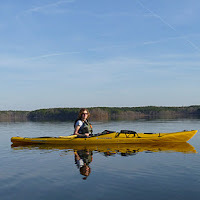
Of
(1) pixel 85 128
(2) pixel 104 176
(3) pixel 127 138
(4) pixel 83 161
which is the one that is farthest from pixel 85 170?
(3) pixel 127 138

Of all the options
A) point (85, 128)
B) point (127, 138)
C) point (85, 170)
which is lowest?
point (85, 170)

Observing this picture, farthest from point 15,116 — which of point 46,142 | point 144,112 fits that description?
point 46,142

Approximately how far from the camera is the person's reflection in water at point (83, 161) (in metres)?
8.06

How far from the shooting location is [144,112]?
7512 centimetres

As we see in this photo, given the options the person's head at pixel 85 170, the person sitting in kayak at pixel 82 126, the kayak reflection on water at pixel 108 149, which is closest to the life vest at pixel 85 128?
the person sitting in kayak at pixel 82 126

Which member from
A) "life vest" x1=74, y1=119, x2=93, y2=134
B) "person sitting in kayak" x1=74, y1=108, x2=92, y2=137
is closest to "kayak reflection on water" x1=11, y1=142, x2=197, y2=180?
"person sitting in kayak" x1=74, y1=108, x2=92, y2=137

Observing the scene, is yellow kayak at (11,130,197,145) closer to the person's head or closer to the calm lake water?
the calm lake water

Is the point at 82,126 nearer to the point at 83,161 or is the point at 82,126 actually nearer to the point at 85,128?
the point at 85,128

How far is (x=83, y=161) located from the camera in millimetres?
9742

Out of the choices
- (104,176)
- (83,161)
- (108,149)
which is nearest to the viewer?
(104,176)

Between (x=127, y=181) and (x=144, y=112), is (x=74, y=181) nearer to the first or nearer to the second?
(x=127, y=181)

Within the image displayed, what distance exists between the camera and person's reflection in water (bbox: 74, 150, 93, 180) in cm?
806

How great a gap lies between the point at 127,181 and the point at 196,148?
6.33 m

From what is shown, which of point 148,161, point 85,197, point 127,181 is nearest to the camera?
point 85,197
